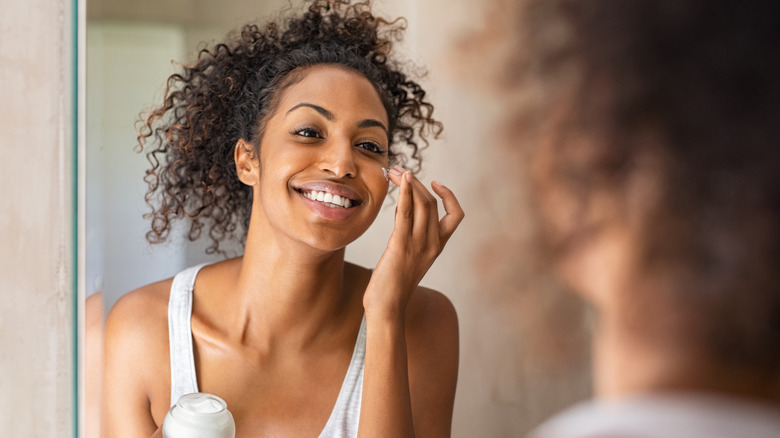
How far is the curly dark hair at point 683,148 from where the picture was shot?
1.48 ft

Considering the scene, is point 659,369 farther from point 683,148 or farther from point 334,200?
point 334,200

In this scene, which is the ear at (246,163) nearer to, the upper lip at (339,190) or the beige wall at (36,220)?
the upper lip at (339,190)

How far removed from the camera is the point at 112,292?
695 millimetres

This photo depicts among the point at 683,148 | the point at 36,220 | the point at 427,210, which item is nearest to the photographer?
the point at 683,148

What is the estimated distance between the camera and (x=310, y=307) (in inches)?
25.3

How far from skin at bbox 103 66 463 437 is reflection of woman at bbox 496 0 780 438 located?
112 mm

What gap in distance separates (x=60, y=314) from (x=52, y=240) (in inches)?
3.1

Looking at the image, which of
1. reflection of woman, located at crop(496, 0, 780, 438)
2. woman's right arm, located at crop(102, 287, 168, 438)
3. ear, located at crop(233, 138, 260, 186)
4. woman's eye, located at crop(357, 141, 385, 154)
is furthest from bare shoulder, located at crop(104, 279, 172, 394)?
reflection of woman, located at crop(496, 0, 780, 438)

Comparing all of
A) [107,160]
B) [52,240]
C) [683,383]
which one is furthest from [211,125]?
[683,383]

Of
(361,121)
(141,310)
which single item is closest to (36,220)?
(141,310)

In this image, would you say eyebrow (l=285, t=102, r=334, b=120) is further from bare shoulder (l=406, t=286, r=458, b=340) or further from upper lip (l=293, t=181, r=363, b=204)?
bare shoulder (l=406, t=286, r=458, b=340)

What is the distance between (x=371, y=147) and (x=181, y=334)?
26 cm

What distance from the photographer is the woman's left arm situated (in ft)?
1.91

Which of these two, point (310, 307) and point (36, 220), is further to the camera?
point (36, 220)
